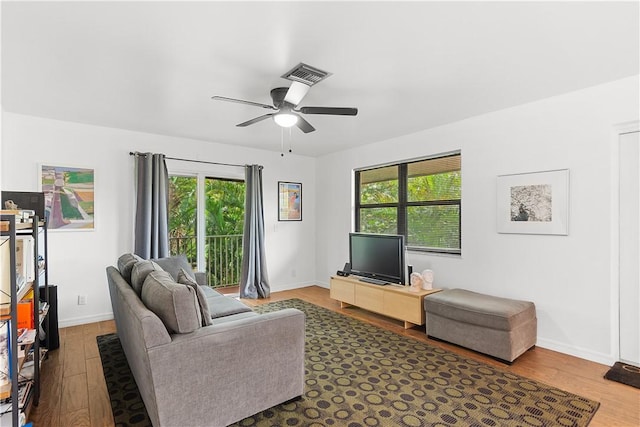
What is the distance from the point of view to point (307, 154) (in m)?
5.87

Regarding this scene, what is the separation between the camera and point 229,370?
6.38 feet

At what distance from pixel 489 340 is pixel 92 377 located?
3.34 meters

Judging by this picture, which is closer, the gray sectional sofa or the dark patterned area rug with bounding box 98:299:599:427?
the gray sectional sofa

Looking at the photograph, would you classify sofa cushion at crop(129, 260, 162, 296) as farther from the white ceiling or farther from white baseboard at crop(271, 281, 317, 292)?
white baseboard at crop(271, 281, 317, 292)

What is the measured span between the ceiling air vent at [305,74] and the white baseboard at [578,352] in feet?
10.5

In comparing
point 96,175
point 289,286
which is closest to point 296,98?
point 96,175

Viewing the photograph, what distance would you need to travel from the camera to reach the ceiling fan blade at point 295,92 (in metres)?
2.48

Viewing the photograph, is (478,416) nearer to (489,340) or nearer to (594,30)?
(489,340)

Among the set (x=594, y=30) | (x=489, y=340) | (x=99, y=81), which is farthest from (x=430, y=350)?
(x=99, y=81)

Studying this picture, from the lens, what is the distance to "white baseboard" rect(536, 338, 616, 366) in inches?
111

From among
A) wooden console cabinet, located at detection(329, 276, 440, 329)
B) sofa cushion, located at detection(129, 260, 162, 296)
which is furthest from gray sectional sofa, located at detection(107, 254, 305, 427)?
wooden console cabinet, located at detection(329, 276, 440, 329)

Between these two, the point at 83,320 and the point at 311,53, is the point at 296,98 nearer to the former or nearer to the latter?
the point at 311,53

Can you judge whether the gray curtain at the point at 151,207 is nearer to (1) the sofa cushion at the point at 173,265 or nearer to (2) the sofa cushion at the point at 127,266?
(1) the sofa cushion at the point at 173,265

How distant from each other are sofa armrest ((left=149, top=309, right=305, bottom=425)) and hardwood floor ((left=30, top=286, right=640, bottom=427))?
0.69 metres
